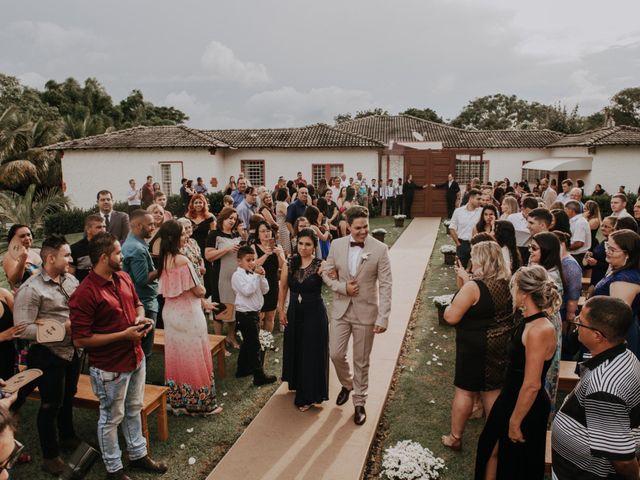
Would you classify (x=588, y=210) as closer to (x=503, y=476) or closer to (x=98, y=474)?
(x=503, y=476)

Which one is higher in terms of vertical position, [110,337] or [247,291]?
[110,337]

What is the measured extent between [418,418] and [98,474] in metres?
3.13

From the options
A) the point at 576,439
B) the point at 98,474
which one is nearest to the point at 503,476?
the point at 576,439

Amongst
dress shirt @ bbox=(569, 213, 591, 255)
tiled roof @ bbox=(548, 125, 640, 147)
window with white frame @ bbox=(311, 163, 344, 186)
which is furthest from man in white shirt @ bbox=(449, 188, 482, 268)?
tiled roof @ bbox=(548, 125, 640, 147)

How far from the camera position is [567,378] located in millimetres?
4871

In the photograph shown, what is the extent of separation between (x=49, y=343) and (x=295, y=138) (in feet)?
75.5

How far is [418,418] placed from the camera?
17.0ft

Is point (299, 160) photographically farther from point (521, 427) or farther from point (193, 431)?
point (521, 427)

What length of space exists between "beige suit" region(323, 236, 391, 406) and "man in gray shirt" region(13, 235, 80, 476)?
2446 mm

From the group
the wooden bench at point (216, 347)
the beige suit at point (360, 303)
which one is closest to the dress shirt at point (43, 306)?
the wooden bench at point (216, 347)

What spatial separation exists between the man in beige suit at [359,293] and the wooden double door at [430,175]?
687 inches

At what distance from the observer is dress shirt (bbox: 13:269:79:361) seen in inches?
158

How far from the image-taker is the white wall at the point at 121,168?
82.7 ft

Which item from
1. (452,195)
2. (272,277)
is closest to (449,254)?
(272,277)
